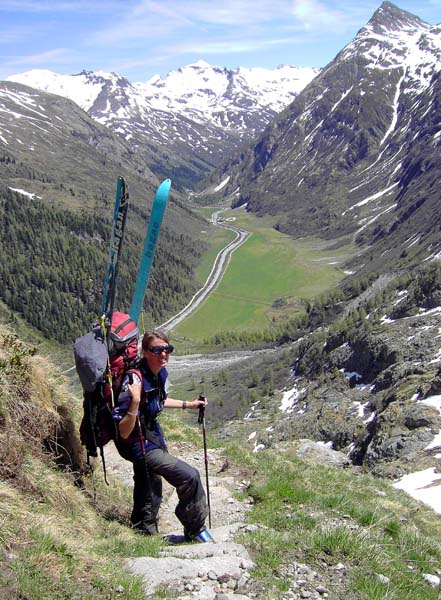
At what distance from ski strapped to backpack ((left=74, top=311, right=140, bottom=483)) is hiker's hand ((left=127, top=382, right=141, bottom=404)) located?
33 centimetres

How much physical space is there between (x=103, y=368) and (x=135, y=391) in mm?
806

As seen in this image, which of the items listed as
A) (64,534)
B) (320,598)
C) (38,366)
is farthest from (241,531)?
(38,366)

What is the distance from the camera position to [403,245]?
19275cm

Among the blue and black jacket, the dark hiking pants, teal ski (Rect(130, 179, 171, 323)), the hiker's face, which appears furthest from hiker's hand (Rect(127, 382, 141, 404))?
teal ski (Rect(130, 179, 171, 323))

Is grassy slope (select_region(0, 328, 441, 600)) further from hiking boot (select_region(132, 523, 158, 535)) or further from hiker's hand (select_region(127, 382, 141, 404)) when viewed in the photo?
hiker's hand (select_region(127, 382, 141, 404))

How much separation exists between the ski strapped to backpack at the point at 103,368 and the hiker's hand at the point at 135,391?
0.33 metres

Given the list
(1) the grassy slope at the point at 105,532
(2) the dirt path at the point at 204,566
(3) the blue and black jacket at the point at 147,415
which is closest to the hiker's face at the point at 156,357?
(3) the blue and black jacket at the point at 147,415

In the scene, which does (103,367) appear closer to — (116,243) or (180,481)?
(180,481)

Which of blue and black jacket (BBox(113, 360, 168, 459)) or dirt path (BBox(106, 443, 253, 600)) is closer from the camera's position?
dirt path (BBox(106, 443, 253, 600))

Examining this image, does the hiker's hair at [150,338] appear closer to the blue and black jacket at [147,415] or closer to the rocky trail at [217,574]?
the blue and black jacket at [147,415]

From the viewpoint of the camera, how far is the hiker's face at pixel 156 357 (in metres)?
10.6

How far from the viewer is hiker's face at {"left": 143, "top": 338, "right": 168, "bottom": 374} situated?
10.6m

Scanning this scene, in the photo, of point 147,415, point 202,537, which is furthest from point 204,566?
point 147,415

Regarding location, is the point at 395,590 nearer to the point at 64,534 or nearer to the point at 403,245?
the point at 64,534
